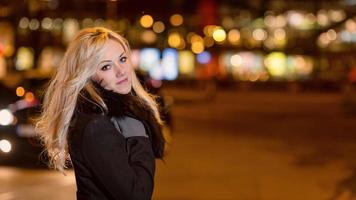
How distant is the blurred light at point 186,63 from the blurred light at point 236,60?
116 inches

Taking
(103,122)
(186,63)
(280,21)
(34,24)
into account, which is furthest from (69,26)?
(103,122)

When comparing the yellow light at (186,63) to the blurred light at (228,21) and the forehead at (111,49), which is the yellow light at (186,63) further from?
the forehead at (111,49)

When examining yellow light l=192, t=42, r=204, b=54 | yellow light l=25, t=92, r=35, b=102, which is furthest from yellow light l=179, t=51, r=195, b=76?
yellow light l=25, t=92, r=35, b=102

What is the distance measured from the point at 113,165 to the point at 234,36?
5417 cm

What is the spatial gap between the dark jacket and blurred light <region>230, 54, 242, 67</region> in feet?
175

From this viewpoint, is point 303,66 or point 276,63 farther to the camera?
point 303,66

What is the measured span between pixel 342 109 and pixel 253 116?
4234 mm

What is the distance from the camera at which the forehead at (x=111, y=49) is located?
2604 millimetres

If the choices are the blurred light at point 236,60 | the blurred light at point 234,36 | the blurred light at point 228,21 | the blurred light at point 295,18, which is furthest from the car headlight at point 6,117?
the blurred light at point 295,18

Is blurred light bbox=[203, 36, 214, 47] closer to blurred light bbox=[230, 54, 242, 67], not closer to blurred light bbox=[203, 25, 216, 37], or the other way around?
blurred light bbox=[203, 25, 216, 37]

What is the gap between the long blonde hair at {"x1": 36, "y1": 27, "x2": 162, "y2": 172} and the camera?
8.46ft

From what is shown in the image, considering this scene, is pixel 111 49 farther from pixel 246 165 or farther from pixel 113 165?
pixel 246 165

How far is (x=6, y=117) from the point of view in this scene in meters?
12.3

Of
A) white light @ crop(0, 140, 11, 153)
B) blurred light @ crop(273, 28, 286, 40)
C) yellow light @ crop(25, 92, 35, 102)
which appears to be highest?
yellow light @ crop(25, 92, 35, 102)
